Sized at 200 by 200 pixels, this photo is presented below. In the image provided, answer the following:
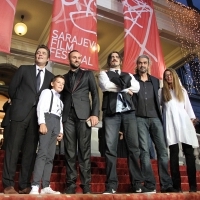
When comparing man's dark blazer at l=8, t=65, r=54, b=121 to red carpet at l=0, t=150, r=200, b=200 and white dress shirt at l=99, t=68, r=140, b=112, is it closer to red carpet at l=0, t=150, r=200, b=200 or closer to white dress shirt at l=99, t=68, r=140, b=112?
white dress shirt at l=99, t=68, r=140, b=112

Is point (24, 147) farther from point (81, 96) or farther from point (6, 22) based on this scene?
point (6, 22)

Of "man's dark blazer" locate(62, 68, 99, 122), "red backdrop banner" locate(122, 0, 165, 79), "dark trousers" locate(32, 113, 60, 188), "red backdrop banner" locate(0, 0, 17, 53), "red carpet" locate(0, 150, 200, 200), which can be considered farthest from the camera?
"red backdrop banner" locate(122, 0, 165, 79)

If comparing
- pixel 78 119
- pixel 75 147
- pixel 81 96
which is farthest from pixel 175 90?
pixel 75 147

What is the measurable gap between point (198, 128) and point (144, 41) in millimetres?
11249

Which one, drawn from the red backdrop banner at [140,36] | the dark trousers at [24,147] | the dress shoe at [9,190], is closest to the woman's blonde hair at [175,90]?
the dark trousers at [24,147]

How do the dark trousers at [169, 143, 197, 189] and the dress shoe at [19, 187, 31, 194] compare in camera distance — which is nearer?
the dress shoe at [19, 187, 31, 194]

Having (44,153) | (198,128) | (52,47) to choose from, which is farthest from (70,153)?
(198,128)

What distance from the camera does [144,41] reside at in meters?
8.92

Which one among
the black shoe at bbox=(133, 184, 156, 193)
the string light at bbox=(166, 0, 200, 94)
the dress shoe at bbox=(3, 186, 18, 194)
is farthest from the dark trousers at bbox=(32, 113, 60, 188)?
the string light at bbox=(166, 0, 200, 94)

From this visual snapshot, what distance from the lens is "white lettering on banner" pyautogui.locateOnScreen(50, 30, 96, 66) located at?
279 inches

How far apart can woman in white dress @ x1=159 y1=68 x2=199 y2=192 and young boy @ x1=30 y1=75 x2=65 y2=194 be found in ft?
5.01

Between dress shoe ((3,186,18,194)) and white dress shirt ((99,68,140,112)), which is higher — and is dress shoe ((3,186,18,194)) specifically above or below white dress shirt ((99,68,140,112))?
below

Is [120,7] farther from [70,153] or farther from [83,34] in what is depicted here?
[70,153]

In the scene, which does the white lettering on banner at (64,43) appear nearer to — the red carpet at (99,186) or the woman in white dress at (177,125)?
the red carpet at (99,186)
